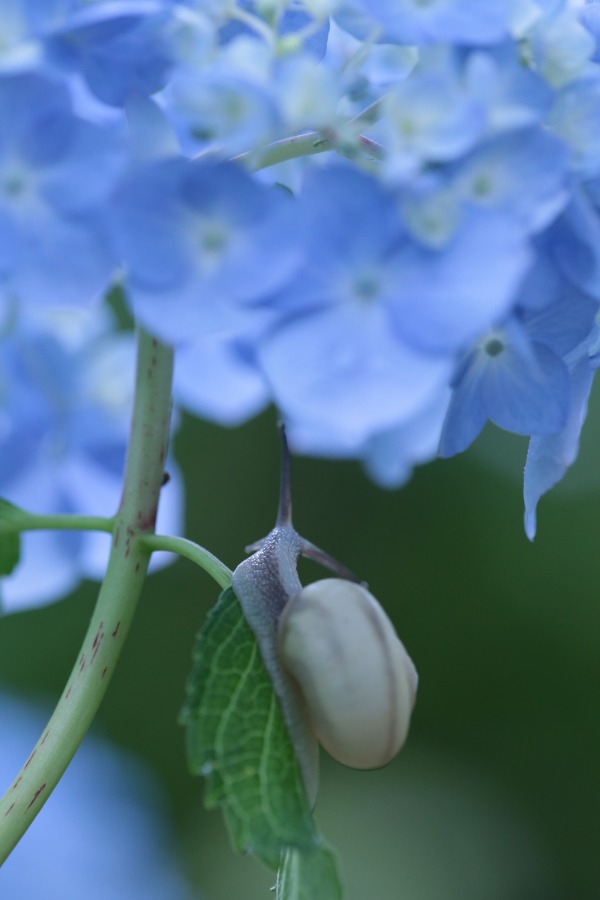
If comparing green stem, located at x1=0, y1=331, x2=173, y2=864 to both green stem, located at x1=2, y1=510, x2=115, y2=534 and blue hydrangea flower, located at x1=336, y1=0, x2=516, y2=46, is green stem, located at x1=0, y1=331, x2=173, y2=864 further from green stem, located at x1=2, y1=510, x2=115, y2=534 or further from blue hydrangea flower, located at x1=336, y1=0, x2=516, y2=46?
blue hydrangea flower, located at x1=336, y1=0, x2=516, y2=46

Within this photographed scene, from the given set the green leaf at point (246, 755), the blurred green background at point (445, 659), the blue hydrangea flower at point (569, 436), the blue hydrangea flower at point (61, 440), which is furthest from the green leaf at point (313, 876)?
the blurred green background at point (445, 659)

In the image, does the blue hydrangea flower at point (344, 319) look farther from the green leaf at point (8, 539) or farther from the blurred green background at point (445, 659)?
the blurred green background at point (445, 659)

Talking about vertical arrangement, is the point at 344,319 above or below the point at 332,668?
above

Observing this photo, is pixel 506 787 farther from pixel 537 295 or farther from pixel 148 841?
pixel 537 295

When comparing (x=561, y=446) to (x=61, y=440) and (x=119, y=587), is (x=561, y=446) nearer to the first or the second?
(x=119, y=587)

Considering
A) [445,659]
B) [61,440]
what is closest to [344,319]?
[61,440]

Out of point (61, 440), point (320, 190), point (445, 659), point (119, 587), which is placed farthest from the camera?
point (445, 659)

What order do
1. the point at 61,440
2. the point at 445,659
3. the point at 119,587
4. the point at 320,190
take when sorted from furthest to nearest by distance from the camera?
the point at 445,659 < the point at 61,440 < the point at 119,587 < the point at 320,190
